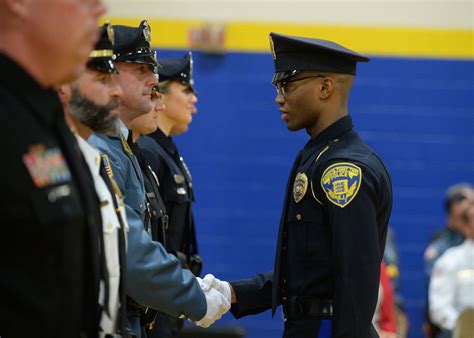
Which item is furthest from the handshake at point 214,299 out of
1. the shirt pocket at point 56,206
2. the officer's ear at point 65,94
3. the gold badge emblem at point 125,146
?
the shirt pocket at point 56,206

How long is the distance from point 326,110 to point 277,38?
1.32 ft

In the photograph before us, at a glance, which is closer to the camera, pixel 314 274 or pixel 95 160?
pixel 95 160

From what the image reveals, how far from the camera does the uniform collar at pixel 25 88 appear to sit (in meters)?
1.94

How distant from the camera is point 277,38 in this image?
380cm

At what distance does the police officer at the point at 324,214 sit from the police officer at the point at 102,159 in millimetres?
875

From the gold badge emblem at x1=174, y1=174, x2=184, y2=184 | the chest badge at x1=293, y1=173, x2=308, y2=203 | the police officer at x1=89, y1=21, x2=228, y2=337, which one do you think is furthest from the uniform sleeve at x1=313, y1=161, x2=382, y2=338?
the gold badge emblem at x1=174, y1=174, x2=184, y2=184

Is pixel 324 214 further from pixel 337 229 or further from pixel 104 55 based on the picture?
pixel 104 55

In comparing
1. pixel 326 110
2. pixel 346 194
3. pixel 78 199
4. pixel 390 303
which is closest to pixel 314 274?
pixel 346 194

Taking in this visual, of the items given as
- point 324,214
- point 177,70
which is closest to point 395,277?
point 177,70

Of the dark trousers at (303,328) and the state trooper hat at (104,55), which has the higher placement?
the state trooper hat at (104,55)

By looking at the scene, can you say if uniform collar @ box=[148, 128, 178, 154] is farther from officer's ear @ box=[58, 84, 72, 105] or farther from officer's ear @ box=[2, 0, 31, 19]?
officer's ear @ box=[2, 0, 31, 19]

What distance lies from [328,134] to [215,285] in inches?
30.6

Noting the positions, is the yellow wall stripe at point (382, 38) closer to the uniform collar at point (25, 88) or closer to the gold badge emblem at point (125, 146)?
the gold badge emblem at point (125, 146)

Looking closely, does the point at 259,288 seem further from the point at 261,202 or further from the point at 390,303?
the point at 261,202
